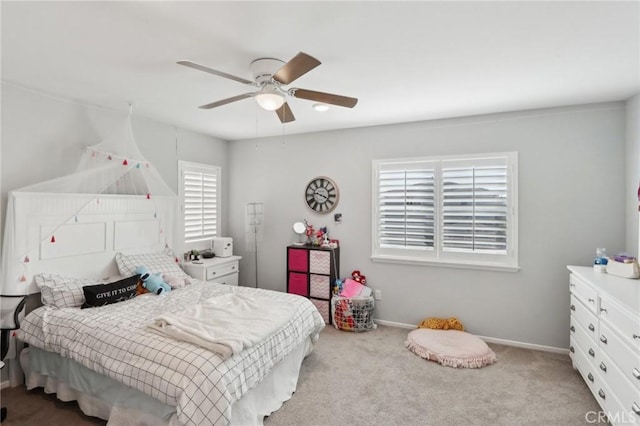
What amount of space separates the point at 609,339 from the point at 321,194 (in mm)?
3241

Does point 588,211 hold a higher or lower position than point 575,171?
lower

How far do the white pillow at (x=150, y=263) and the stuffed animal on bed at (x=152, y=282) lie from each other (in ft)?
0.37

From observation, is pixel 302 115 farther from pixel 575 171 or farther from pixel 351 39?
pixel 575 171

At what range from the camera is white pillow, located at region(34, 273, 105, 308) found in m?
2.67

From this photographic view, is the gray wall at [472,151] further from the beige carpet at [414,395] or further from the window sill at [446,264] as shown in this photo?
the beige carpet at [414,395]

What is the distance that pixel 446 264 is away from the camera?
3.76 meters

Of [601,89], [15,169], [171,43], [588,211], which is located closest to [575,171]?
[588,211]

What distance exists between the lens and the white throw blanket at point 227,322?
2.04 meters

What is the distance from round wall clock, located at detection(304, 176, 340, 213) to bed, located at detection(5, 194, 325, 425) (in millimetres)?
1651

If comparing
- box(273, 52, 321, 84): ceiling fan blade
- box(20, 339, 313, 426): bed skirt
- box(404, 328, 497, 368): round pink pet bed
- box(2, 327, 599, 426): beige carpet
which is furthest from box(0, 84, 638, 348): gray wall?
box(273, 52, 321, 84): ceiling fan blade

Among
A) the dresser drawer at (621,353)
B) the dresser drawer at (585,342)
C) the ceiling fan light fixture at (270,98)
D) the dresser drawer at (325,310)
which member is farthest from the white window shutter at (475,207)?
the ceiling fan light fixture at (270,98)

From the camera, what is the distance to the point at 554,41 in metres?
1.99

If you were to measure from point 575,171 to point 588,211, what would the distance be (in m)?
0.43

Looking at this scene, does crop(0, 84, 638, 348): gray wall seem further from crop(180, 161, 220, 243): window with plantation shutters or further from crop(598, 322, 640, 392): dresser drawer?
crop(598, 322, 640, 392): dresser drawer
